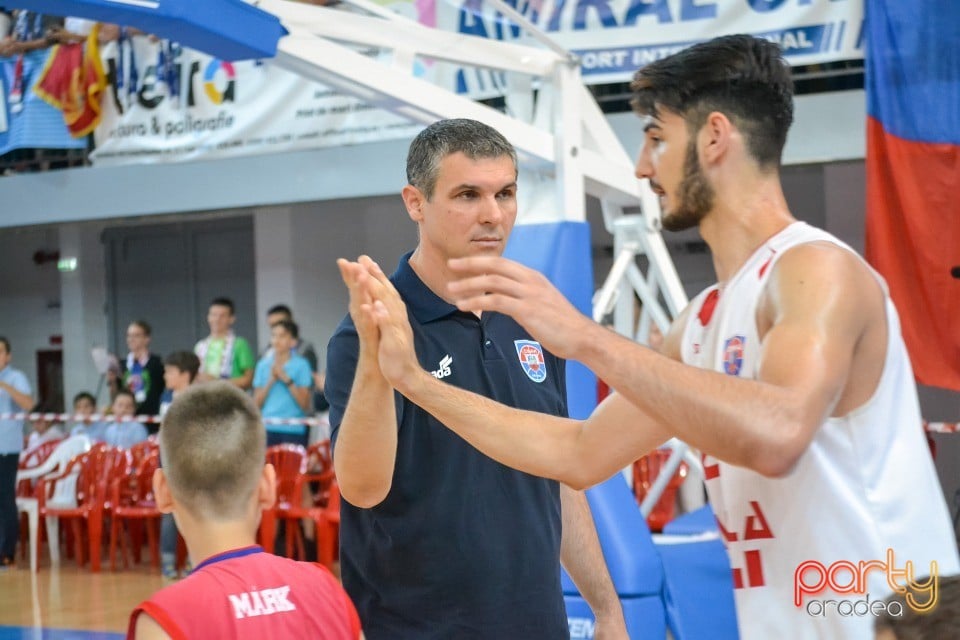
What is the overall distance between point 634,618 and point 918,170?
4.39m

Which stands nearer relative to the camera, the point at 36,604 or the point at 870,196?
the point at 870,196

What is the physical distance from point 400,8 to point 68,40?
4835 millimetres

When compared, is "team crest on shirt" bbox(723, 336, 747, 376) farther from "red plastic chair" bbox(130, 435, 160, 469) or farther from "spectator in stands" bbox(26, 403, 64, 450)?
"spectator in stands" bbox(26, 403, 64, 450)

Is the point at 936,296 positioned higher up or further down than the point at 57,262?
further down

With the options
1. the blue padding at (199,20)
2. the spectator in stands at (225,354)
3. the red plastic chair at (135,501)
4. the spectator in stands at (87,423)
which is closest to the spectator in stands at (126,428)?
the spectator in stands at (87,423)

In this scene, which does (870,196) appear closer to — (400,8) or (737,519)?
(400,8)

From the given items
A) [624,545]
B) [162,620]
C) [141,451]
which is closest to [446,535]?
[162,620]

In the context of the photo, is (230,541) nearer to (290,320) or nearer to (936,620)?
(936,620)

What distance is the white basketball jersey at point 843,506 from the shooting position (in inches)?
80.6

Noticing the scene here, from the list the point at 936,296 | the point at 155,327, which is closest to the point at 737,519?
the point at 936,296

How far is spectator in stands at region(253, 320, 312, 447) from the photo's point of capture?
1080 centimetres

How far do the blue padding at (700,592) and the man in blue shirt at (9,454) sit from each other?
7.54m

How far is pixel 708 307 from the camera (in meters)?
2.32

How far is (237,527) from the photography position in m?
2.39
